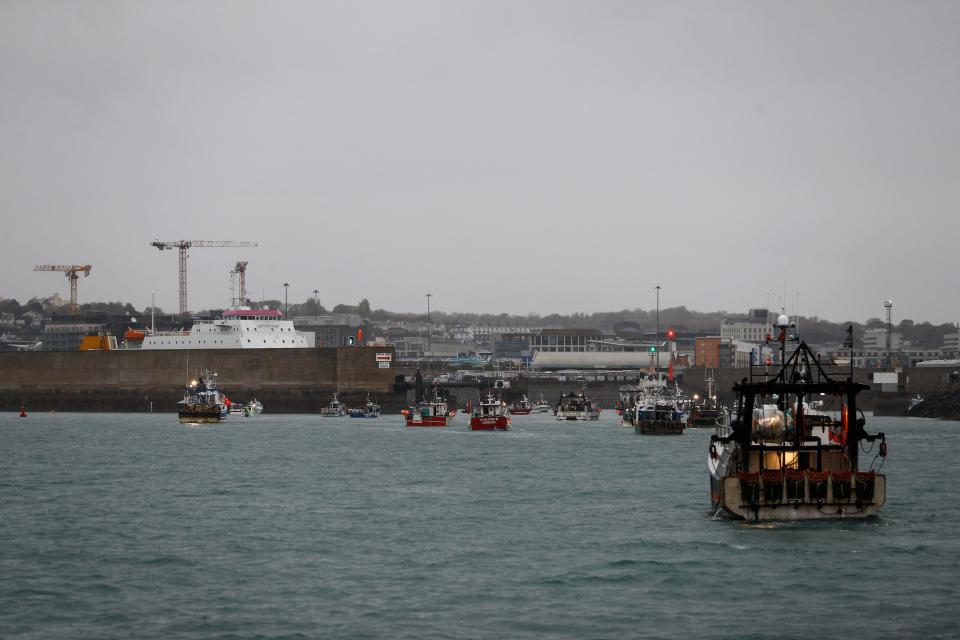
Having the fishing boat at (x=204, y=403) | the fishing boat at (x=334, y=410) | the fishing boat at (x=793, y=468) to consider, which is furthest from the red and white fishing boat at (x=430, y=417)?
the fishing boat at (x=793, y=468)

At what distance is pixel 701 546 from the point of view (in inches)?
1436

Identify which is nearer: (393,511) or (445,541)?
(445,541)

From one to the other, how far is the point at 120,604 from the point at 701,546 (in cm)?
1568

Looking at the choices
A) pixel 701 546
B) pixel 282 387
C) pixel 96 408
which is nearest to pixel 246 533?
pixel 701 546

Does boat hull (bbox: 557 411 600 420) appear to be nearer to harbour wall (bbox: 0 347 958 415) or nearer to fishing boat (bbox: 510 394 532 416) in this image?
harbour wall (bbox: 0 347 958 415)

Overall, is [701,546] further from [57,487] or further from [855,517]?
[57,487]

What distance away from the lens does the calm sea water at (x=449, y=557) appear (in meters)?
27.4

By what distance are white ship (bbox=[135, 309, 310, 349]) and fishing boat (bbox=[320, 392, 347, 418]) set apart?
1329cm

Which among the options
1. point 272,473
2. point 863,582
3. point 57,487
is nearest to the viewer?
point 863,582

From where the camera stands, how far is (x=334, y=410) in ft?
465

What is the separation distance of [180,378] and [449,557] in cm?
11757

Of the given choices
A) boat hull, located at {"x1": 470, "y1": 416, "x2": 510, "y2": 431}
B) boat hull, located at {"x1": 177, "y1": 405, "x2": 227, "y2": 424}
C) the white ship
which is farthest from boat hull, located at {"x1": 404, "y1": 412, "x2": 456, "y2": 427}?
the white ship

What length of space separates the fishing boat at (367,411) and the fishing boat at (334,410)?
121 cm

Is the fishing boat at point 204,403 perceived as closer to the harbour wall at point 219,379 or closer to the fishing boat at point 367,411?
the harbour wall at point 219,379
